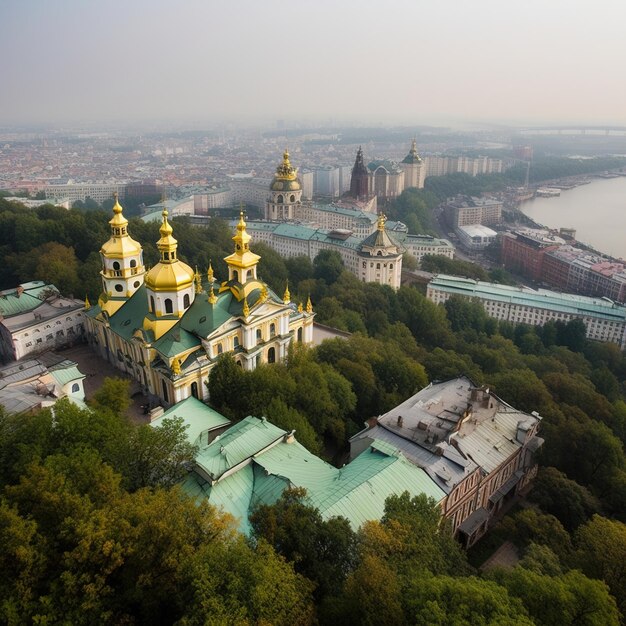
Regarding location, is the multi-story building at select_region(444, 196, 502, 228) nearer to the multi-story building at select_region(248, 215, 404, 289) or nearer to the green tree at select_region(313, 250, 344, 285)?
the multi-story building at select_region(248, 215, 404, 289)

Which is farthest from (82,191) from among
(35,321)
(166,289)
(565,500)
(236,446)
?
(565,500)

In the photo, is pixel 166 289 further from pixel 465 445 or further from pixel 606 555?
pixel 606 555

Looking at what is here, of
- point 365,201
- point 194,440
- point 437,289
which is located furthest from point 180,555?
point 365,201

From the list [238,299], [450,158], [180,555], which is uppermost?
[180,555]

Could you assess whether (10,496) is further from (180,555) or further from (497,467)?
(497,467)

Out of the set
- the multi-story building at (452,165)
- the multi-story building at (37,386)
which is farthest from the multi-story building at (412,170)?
the multi-story building at (37,386)

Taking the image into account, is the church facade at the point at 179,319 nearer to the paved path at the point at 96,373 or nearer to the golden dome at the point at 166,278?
the golden dome at the point at 166,278
